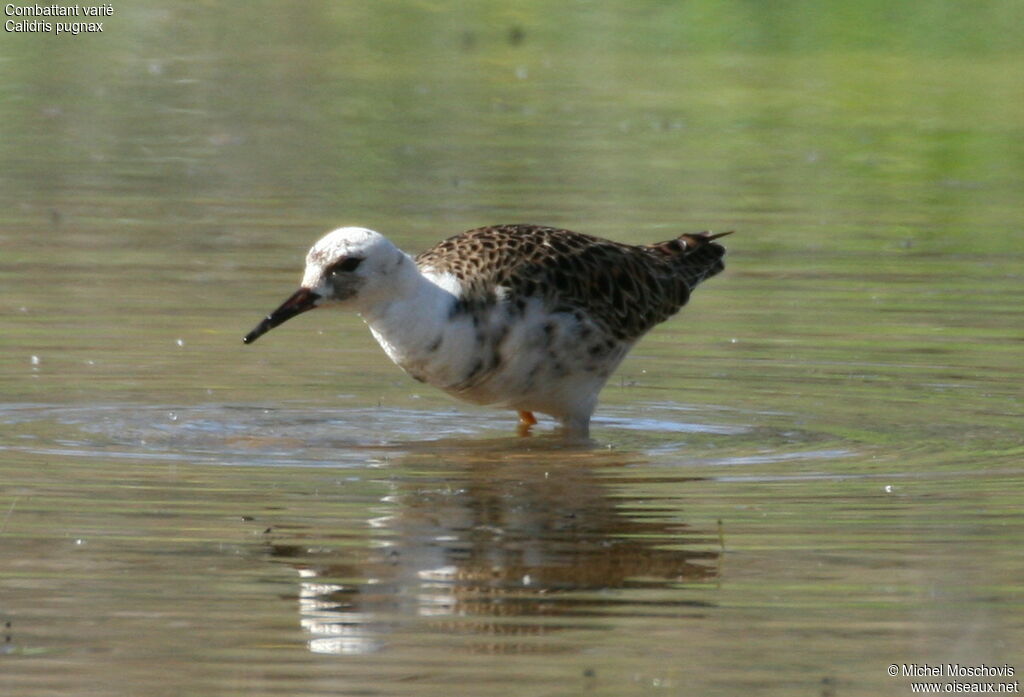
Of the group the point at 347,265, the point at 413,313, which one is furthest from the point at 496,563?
the point at 347,265

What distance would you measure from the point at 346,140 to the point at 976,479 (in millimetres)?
11177

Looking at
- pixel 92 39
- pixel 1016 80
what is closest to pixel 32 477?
pixel 1016 80

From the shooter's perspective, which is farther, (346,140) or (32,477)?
(346,140)

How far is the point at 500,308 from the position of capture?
9266 millimetres

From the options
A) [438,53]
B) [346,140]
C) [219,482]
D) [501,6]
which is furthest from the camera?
[501,6]

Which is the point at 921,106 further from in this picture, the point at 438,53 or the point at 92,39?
the point at 92,39

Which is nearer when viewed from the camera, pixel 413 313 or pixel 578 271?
pixel 413 313

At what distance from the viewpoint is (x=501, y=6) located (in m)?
27.8

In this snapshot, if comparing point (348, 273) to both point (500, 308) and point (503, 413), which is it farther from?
point (503, 413)

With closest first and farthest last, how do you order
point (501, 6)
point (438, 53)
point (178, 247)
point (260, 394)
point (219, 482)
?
point (219, 482)
point (260, 394)
point (178, 247)
point (438, 53)
point (501, 6)

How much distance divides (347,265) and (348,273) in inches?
1.3

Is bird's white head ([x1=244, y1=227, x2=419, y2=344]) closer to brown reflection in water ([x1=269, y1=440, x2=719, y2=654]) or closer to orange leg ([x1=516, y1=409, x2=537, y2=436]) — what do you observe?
brown reflection in water ([x1=269, y1=440, x2=719, y2=654])

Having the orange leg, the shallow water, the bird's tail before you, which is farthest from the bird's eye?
the bird's tail

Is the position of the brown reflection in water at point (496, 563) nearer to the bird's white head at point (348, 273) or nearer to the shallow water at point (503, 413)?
the shallow water at point (503, 413)
